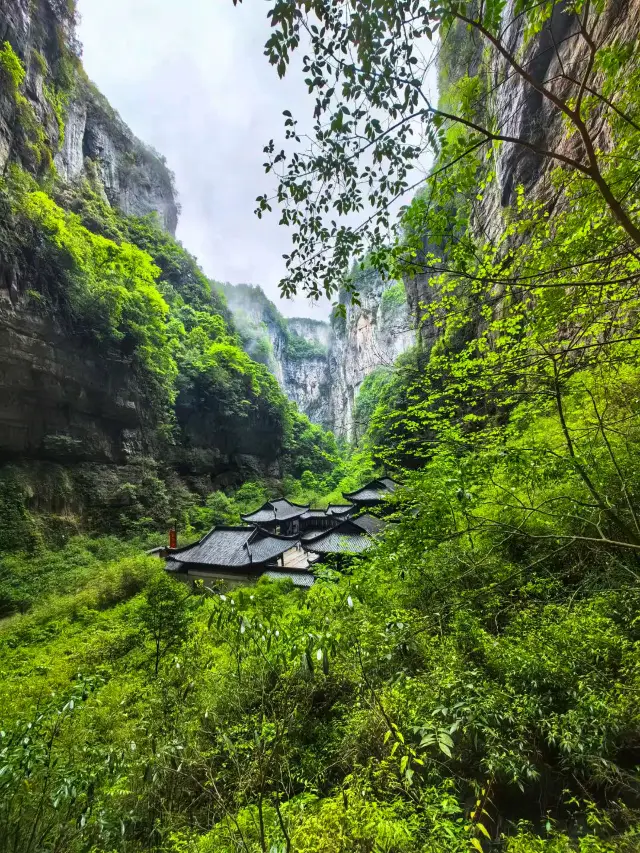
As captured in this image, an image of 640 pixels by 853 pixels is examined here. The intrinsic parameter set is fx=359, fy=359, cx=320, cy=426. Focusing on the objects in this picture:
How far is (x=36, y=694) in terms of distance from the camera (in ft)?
16.7

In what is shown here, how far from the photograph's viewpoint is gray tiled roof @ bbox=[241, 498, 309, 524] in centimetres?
1906

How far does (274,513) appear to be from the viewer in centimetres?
1977

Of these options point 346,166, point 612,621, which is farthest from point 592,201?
point 612,621

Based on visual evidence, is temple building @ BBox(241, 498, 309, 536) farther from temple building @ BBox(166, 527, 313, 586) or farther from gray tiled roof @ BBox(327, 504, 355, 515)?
temple building @ BBox(166, 527, 313, 586)

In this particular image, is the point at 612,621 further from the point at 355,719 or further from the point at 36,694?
the point at 36,694

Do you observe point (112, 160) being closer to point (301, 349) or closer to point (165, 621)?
point (165, 621)

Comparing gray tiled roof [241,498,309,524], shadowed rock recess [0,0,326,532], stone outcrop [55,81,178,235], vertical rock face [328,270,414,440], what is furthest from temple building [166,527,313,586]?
stone outcrop [55,81,178,235]

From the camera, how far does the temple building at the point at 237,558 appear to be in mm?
11461

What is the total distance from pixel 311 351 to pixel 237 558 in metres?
42.2

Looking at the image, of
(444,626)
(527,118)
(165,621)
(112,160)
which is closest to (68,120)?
(112,160)

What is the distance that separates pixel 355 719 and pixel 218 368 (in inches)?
890

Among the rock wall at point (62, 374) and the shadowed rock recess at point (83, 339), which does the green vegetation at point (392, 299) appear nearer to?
the shadowed rock recess at point (83, 339)

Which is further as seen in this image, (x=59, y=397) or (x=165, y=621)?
(x=59, y=397)

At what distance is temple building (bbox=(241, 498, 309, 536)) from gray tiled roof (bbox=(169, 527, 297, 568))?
4724 mm
